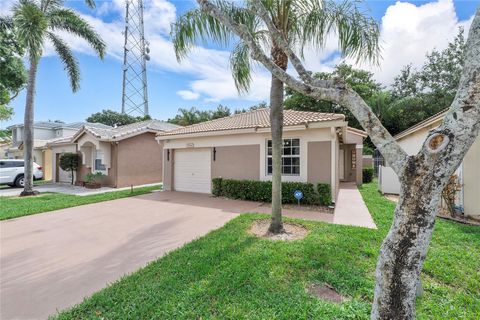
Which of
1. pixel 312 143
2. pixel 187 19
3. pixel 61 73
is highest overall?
pixel 61 73

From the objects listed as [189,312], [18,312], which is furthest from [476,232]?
[18,312]

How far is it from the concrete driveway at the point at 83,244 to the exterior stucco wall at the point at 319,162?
8.87 ft

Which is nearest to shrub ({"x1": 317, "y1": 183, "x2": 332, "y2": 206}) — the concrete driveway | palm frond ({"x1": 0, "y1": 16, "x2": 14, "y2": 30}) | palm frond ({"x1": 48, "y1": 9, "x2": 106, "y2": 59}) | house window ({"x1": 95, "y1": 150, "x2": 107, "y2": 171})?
the concrete driveway

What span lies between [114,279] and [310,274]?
331cm

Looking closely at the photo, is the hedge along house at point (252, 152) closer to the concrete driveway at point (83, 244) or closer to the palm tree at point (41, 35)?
the concrete driveway at point (83, 244)

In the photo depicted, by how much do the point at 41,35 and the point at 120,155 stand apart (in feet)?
23.1

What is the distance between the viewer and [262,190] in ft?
32.9

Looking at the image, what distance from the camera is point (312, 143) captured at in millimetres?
9500

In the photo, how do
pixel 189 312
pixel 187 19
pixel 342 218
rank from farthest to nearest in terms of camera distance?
pixel 342 218
pixel 187 19
pixel 189 312

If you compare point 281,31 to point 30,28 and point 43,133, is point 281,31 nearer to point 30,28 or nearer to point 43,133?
point 30,28

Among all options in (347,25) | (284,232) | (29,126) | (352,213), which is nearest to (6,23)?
(29,126)

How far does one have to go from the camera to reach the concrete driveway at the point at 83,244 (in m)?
3.59

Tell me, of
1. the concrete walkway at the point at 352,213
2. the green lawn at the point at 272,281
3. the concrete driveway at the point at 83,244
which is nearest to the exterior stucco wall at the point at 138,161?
the concrete driveway at the point at 83,244

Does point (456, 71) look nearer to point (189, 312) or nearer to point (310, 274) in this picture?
point (310, 274)
